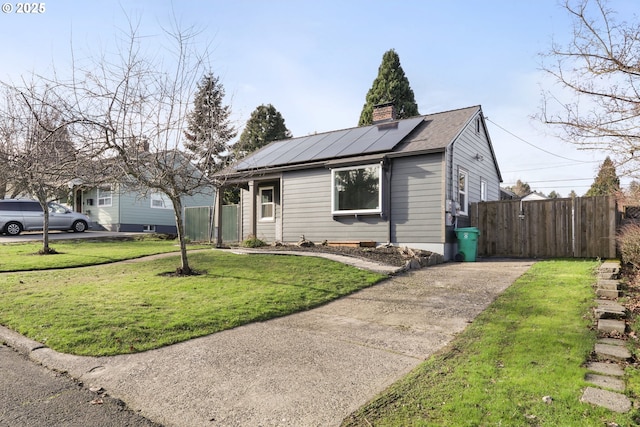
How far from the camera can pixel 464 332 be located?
15.0 feet

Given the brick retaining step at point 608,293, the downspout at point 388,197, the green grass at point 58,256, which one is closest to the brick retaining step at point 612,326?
the brick retaining step at point 608,293

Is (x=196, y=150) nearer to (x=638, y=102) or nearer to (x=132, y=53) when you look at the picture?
(x=132, y=53)

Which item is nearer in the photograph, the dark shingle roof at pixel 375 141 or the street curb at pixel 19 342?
the street curb at pixel 19 342

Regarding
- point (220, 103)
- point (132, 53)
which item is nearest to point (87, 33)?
point (132, 53)

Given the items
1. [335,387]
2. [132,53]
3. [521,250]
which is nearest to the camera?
[335,387]

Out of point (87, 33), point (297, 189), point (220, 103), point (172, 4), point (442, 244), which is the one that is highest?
point (172, 4)

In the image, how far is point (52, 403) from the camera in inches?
118

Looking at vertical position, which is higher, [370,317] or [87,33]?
[87,33]

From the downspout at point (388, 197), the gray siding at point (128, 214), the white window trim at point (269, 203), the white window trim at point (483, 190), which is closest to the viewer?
the downspout at point (388, 197)

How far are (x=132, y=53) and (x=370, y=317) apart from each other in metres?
6.60

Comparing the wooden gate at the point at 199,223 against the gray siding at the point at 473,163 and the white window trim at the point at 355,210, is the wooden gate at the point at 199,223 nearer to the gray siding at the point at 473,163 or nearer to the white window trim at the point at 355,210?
the white window trim at the point at 355,210

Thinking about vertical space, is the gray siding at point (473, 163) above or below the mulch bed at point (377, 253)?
above

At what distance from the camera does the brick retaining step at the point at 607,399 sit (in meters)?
2.63

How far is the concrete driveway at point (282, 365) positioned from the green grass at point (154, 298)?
294 millimetres
